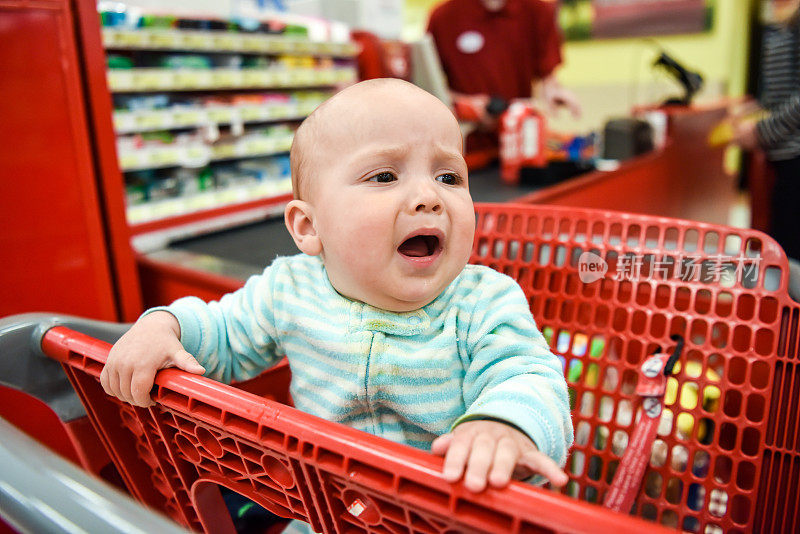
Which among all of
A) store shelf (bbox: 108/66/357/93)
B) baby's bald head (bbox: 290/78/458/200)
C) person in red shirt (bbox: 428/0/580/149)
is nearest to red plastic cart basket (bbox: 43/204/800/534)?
baby's bald head (bbox: 290/78/458/200)

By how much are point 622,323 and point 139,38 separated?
153 centimetres

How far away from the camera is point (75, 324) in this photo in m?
0.92

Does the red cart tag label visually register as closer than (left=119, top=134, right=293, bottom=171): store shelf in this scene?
Yes

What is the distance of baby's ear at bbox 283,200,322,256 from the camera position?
2.91 ft

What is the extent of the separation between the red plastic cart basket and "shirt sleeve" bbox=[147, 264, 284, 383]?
9 centimetres

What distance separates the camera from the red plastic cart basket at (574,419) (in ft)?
1.62

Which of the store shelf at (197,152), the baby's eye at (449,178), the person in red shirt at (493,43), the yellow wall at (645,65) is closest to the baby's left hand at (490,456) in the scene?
the baby's eye at (449,178)

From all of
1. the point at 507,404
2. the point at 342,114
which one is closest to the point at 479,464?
the point at 507,404

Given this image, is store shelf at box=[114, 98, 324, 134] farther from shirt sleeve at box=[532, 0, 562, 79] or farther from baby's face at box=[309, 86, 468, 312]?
shirt sleeve at box=[532, 0, 562, 79]

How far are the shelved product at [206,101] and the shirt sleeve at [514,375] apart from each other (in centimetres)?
130

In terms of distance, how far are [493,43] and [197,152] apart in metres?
1.77

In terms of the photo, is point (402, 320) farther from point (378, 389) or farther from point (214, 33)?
point (214, 33)

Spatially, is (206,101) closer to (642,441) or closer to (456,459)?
(642,441)

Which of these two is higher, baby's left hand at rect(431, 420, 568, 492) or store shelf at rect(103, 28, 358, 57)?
store shelf at rect(103, 28, 358, 57)
